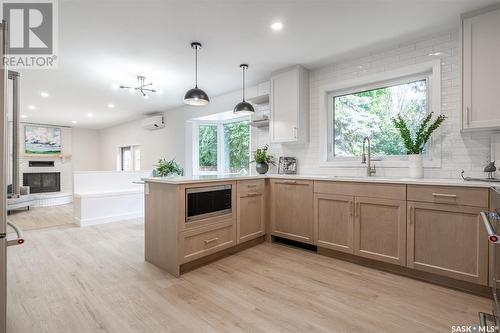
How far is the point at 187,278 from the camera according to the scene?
2.39 meters

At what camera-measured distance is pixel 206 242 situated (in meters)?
2.67

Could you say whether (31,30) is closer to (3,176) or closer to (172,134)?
(3,176)

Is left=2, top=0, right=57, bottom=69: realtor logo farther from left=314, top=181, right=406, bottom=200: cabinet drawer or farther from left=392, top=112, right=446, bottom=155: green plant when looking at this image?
left=392, top=112, right=446, bottom=155: green plant

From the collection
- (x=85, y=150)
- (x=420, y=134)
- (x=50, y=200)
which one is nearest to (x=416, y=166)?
(x=420, y=134)

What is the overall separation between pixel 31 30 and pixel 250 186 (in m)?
2.84

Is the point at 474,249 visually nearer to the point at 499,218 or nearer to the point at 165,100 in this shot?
the point at 499,218

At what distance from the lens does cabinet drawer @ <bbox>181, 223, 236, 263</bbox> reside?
2.48 m

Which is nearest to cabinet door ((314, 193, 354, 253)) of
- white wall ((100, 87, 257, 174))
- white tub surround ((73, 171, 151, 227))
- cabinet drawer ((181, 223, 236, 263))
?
cabinet drawer ((181, 223, 236, 263))

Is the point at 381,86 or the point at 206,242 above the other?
the point at 381,86

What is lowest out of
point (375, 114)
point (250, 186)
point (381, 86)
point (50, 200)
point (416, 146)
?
point (50, 200)

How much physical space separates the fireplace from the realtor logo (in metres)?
5.86

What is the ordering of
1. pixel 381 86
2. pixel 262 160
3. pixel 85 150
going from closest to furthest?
pixel 381 86
pixel 262 160
pixel 85 150

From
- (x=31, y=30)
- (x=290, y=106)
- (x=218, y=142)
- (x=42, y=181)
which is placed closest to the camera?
(x=31, y=30)

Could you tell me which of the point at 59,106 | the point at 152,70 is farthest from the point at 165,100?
the point at 59,106
